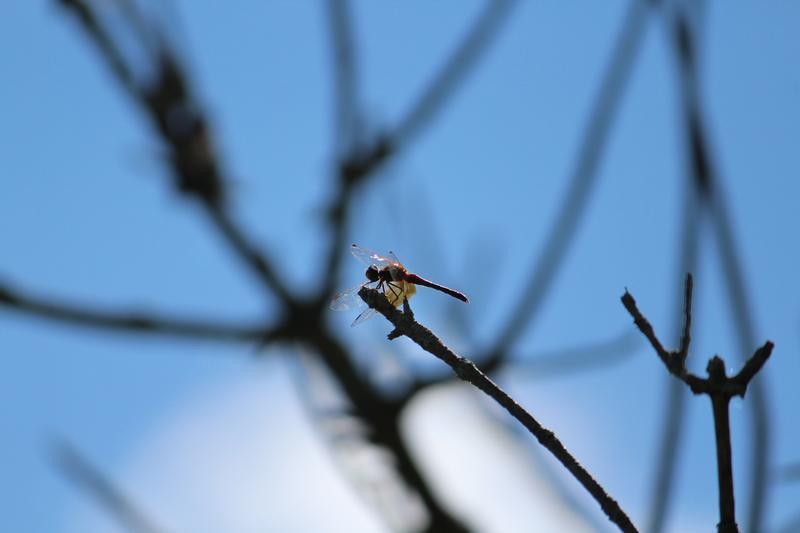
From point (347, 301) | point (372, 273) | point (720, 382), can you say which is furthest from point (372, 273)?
point (720, 382)

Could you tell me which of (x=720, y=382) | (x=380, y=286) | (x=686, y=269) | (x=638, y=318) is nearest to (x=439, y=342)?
(x=638, y=318)

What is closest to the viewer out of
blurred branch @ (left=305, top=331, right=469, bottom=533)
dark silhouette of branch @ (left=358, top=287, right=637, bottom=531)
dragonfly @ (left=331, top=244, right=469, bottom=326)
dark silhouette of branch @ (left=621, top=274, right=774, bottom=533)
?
dark silhouette of branch @ (left=621, top=274, right=774, bottom=533)

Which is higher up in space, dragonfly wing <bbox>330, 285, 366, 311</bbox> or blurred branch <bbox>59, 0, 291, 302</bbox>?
blurred branch <bbox>59, 0, 291, 302</bbox>

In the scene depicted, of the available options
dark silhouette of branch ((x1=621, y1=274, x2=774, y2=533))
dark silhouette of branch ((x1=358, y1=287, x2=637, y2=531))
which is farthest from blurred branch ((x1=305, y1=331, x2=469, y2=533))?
dark silhouette of branch ((x1=621, y1=274, x2=774, y2=533))

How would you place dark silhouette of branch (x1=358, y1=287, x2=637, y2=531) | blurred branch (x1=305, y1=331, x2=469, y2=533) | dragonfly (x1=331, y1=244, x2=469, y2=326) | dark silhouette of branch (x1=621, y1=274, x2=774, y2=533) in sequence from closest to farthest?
1. dark silhouette of branch (x1=621, y1=274, x2=774, y2=533)
2. dark silhouette of branch (x1=358, y1=287, x2=637, y2=531)
3. dragonfly (x1=331, y1=244, x2=469, y2=326)
4. blurred branch (x1=305, y1=331, x2=469, y2=533)

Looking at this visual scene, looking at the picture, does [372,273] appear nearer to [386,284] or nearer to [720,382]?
[386,284]

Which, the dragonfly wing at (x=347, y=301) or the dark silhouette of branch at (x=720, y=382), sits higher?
the dragonfly wing at (x=347, y=301)

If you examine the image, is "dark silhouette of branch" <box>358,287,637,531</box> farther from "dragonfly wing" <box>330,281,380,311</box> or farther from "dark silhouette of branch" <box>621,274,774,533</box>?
"dragonfly wing" <box>330,281,380,311</box>

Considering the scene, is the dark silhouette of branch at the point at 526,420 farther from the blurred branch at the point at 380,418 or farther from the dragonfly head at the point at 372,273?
the blurred branch at the point at 380,418

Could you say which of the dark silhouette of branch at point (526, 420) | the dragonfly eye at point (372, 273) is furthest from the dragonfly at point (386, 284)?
the dark silhouette of branch at point (526, 420)
